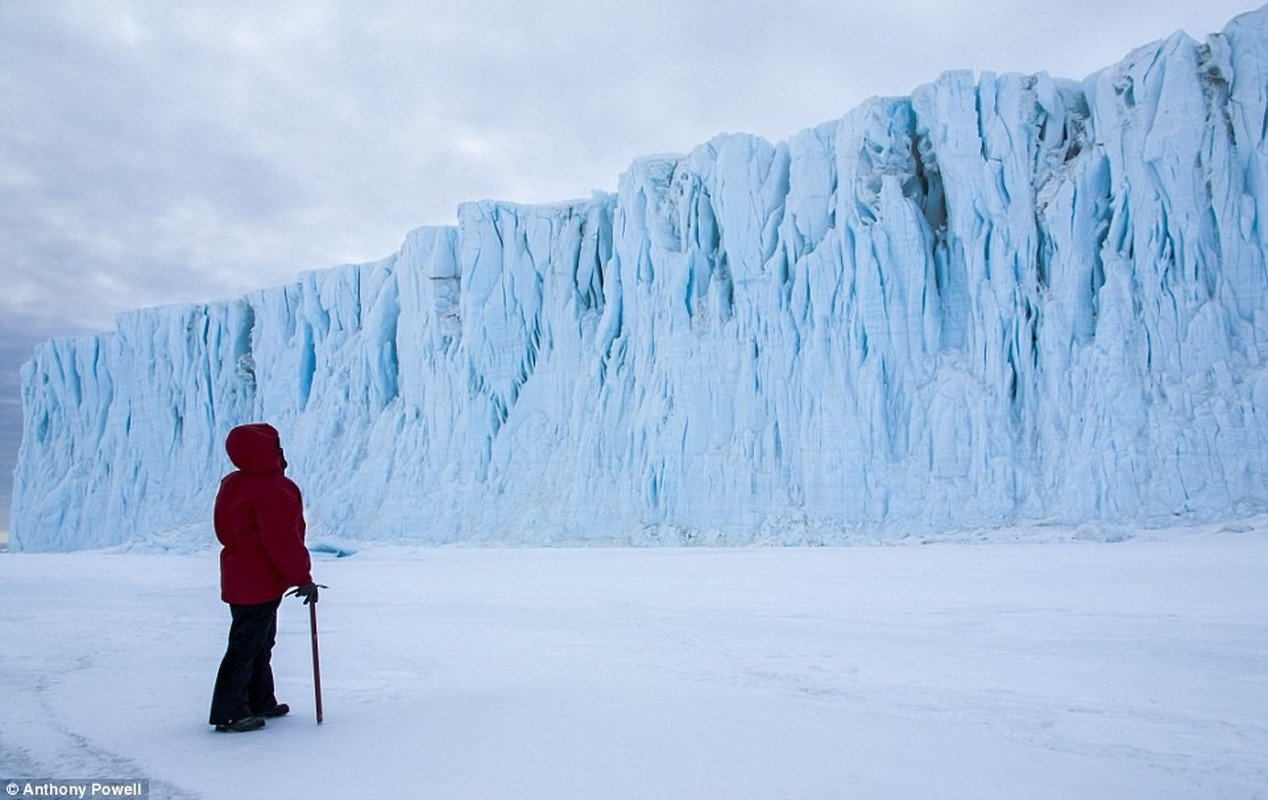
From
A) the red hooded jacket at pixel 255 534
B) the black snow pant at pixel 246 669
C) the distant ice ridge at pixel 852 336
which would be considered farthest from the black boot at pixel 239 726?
the distant ice ridge at pixel 852 336

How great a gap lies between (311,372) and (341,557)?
1540cm

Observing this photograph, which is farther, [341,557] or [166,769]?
[341,557]

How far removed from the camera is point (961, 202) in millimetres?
17562

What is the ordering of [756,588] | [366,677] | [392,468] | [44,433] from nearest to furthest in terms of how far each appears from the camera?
[366,677] < [756,588] < [392,468] < [44,433]

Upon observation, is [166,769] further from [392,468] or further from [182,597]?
[392,468]

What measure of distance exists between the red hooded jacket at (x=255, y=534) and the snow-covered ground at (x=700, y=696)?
1.65 feet

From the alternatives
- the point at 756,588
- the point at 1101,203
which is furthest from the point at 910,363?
the point at 756,588

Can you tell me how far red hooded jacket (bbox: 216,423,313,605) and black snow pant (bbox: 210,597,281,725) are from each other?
64mm

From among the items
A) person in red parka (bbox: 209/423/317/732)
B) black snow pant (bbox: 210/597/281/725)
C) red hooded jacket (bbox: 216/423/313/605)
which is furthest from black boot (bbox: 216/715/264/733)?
red hooded jacket (bbox: 216/423/313/605)

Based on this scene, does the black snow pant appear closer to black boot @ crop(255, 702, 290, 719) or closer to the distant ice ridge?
black boot @ crop(255, 702, 290, 719)

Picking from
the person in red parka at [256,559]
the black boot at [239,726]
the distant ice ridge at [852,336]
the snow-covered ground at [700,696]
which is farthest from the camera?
the distant ice ridge at [852,336]

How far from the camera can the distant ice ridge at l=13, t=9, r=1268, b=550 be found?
15.0 meters

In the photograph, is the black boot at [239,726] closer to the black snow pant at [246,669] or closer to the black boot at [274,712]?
the black snow pant at [246,669]

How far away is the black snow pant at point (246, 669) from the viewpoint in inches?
116
